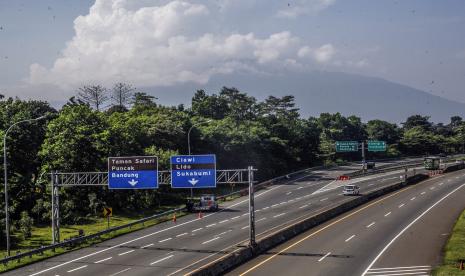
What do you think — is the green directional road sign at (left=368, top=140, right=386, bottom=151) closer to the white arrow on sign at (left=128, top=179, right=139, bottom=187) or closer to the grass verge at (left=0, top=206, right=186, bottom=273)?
the grass verge at (left=0, top=206, right=186, bottom=273)

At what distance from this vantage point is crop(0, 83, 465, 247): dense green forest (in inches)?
2724

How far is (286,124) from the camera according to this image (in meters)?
141

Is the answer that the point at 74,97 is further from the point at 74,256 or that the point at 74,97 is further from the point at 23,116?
the point at 74,256

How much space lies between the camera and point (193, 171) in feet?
166

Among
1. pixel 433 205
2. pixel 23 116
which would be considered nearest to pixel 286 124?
pixel 433 205

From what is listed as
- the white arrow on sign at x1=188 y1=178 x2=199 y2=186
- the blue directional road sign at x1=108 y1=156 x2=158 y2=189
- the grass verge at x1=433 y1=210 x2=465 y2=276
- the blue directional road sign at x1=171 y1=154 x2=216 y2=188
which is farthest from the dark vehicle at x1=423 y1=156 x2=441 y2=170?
the blue directional road sign at x1=108 y1=156 x2=158 y2=189

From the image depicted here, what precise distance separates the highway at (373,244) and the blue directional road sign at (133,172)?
1305 centimetres

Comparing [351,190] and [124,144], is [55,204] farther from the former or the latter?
[351,190]

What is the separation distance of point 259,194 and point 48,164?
1303 inches

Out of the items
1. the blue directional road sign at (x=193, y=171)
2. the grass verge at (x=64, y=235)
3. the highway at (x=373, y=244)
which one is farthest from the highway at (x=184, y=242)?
the blue directional road sign at (x=193, y=171)

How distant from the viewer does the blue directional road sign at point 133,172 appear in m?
50.6

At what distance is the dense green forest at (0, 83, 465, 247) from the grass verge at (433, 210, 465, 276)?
98.6 ft

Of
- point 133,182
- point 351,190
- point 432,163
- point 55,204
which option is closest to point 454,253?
point 133,182

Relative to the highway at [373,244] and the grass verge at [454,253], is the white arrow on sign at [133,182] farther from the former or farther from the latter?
the grass verge at [454,253]
